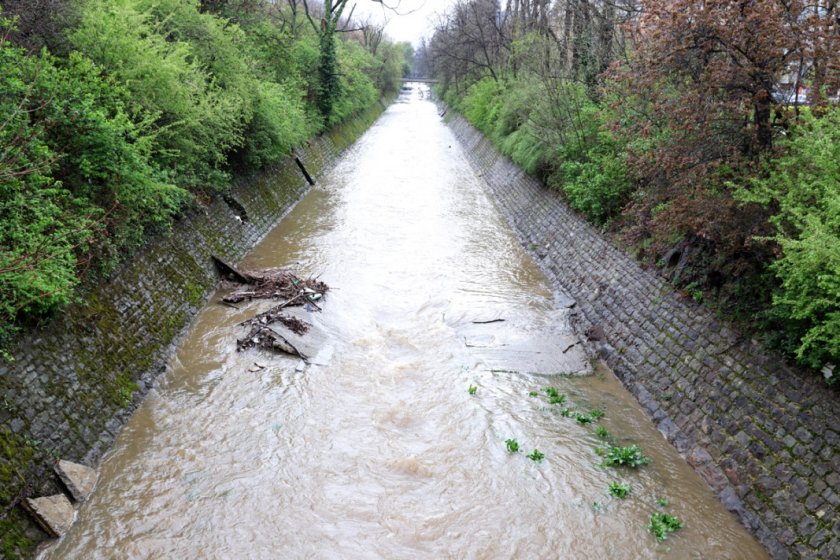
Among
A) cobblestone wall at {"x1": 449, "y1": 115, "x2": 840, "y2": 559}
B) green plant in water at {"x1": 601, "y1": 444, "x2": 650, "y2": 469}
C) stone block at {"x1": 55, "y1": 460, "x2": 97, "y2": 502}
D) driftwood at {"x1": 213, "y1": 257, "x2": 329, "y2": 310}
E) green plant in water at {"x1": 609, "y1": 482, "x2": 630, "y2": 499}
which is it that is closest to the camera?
cobblestone wall at {"x1": 449, "y1": 115, "x2": 840, "y2": 559}

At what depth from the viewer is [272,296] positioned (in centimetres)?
1287

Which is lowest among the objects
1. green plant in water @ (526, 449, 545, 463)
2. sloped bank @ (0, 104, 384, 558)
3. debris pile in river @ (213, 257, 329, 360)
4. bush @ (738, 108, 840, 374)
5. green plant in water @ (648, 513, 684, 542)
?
green plant in water @ (648, 513, 684, 542)

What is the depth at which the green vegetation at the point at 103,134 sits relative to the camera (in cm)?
740

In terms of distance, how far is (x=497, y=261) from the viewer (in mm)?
16250

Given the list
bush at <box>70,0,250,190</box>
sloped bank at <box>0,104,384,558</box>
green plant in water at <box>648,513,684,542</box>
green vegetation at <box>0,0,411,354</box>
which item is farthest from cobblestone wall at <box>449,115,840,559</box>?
bush at <box>70,0,250,190</box>

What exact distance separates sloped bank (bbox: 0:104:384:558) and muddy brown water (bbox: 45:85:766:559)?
1.38 feet

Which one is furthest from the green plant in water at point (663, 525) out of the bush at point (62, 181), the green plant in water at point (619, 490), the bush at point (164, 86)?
the bush at point (164, 86)

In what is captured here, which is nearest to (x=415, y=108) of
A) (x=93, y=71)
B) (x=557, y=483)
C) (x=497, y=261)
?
(x=497, y=261)

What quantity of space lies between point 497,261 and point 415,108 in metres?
54.1

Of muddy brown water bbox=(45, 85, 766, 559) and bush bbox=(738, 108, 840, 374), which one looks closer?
bush bbox=(738, 108, 840, 374)

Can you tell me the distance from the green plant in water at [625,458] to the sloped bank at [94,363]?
744 centimetres

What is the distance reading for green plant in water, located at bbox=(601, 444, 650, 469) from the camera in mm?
8133

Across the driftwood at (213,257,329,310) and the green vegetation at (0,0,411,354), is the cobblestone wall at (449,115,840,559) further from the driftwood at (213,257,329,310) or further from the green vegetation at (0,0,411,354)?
the green vegetation at (0,0,411,354)

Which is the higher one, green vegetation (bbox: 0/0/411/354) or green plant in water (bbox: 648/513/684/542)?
green vegetation (bbox: 0/0/411/354)
